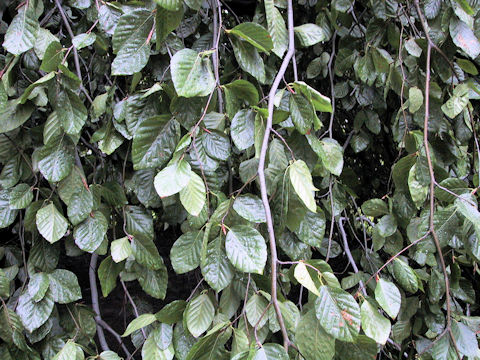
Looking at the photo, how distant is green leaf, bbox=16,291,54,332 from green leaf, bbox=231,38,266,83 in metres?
0.56

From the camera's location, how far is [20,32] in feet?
2.30

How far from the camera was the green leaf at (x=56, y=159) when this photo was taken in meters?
0.71

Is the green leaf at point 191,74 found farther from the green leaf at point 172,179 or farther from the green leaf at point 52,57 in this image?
the green leaf at point 52,57

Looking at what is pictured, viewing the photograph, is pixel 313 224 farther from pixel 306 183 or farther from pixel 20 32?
pixel 20 32

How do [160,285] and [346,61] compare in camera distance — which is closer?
[160,285]

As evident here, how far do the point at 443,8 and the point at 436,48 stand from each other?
0.33ft

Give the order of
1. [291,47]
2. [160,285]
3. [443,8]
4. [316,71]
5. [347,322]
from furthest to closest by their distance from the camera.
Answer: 1. [316,71]
2. [443,8]
3. [160,285]
4. [291,47]
5. [347,322]

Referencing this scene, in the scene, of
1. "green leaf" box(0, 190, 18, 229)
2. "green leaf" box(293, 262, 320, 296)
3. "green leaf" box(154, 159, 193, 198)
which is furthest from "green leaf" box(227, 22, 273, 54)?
"green leaf" box(0, 190, 18, 229)

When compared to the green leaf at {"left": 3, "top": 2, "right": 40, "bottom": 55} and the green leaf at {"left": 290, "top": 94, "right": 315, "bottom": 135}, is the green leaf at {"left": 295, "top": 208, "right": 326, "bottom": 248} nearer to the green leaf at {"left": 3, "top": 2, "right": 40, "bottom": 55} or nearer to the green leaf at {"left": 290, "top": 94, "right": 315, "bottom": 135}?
the green leaf at {"left": 290, "top": 94, "right": 315, "bottom": 135}

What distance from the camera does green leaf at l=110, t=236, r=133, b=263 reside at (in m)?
0.68

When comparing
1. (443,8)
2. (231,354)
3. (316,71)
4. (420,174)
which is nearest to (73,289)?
(231,354)

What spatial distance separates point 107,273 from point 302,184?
0.40 meters

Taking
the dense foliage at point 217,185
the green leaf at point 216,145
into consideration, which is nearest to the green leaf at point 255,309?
the dense foliage at point 217,185

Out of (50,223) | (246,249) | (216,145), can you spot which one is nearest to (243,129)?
(216,145)
